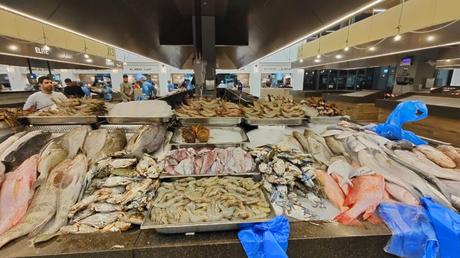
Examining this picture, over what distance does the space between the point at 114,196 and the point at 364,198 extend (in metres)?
1.39

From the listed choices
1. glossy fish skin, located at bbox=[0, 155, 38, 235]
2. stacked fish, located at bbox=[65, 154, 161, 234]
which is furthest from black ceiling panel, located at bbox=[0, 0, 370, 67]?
stacked fish, located at bbox=[65, 154, 161, 234]

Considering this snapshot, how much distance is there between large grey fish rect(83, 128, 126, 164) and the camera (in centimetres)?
157

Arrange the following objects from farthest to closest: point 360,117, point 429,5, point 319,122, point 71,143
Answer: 1. point 360,117
2. point 429,5
3. point 319,122
4. point 71,143

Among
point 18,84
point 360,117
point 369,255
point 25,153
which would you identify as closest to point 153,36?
point 25,153

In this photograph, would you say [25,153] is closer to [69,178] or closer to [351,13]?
[69,178]

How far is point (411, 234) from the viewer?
1023 mm

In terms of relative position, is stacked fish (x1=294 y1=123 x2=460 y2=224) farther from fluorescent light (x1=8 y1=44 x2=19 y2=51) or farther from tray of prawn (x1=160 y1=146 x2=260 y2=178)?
fluorescent light (x1=8 y1=44 x2=19 y2=51)

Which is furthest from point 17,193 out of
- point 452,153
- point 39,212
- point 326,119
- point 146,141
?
point 452,153

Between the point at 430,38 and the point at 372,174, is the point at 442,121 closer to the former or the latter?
the point at 430,38

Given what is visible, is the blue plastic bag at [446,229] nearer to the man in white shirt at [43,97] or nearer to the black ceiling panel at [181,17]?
the black ceiling panel at [181,17]

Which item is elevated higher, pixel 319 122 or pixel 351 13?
pixel 351 13

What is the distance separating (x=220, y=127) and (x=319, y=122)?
3.48 feet

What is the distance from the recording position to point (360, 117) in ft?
21.5

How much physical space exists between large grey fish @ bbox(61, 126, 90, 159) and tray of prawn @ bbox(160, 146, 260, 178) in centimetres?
69
